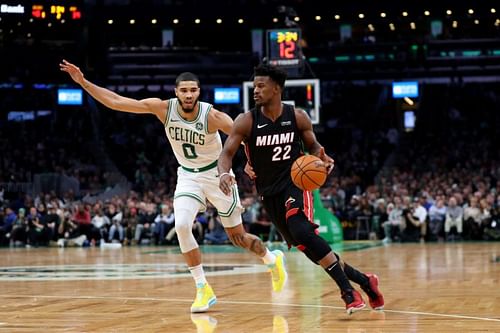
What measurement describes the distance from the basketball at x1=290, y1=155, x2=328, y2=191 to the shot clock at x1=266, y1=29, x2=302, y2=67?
13918 millimetres

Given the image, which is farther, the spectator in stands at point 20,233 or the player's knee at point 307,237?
the spectator in stands at point 20,233

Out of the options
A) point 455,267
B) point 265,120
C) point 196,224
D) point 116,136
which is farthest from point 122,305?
point 116,136

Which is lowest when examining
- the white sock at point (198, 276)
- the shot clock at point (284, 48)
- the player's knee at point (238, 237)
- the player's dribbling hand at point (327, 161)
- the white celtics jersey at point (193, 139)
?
the white sock at point (198, 276)

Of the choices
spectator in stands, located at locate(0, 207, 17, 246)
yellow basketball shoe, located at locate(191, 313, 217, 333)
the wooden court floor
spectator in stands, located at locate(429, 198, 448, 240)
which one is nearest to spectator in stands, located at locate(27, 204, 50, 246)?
spectator in stands, located at locate(0, 207, 17, 246)

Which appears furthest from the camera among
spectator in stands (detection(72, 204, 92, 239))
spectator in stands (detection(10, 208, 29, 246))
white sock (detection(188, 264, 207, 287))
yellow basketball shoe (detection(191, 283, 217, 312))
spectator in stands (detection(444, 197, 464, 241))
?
spectator in stands (detection(10, 208, 29, 246))

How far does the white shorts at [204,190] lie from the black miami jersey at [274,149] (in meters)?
0.97

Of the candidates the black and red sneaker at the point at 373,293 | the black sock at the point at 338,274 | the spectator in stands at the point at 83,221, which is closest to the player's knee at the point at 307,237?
the black sock at the point at 338,274

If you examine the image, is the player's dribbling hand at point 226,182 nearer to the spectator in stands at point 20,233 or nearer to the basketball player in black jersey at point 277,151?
the basketball player in black jersey at point 277,151

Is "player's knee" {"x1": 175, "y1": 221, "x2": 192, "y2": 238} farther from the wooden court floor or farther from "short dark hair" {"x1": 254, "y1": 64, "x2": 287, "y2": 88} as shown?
"short dark hair" {"x1": 254, "y1": 64, "x2": 287, "y2": 88}

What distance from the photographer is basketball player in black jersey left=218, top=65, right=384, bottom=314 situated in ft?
25.2

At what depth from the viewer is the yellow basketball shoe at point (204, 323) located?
6.69m

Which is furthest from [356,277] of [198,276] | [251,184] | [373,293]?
[251,184]

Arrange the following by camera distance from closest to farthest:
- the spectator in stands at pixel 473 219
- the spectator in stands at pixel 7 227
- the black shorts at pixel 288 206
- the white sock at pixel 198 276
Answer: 1. the black shorts at pixel 288 206
2. the white sock at pixel 198 276
3. the spectator in stands at pixel 473 219
4. the spectator in stands at pixel 7 227

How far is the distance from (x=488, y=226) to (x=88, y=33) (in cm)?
A: 2450
